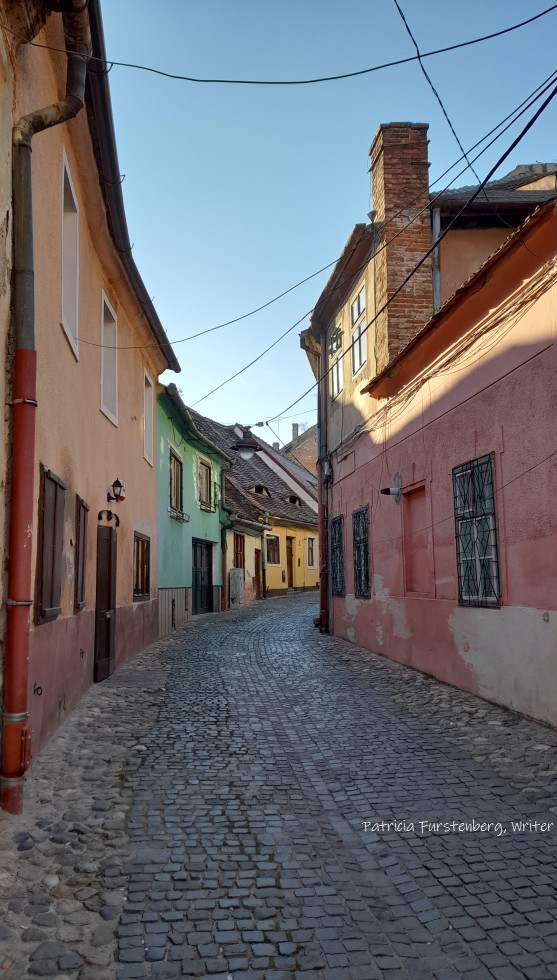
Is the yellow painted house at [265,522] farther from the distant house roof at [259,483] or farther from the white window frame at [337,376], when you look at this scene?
the white window frame at [337,376]

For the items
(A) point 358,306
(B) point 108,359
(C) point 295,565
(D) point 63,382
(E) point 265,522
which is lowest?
(C) point 295,565

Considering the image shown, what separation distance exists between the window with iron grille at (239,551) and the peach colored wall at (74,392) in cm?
1357

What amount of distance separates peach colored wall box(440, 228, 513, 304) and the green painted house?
5.68 metres

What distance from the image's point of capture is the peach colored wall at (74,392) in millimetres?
5352

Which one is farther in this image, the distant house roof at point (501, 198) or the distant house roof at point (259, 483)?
the distant house roof at point (259, 483)

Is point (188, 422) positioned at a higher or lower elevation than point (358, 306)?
lower

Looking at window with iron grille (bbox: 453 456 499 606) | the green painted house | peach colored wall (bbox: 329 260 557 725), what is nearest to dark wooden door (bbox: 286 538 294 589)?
the green painted house

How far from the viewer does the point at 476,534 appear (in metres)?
7.36

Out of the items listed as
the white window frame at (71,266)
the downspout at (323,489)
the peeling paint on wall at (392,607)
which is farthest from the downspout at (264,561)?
the white window frame at (71,266)

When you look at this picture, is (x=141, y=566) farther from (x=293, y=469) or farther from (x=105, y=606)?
(x=293, y=469)

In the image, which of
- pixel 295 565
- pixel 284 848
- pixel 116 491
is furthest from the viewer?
pixel 295 565

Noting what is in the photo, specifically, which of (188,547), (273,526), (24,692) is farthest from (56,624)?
(273,526)

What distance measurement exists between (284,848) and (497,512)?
4.03 m

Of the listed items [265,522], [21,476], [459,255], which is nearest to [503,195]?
[459,255]
